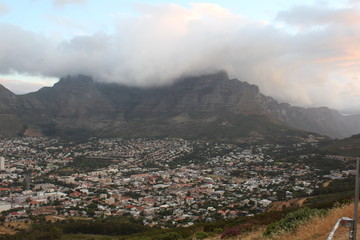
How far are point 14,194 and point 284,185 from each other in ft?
170

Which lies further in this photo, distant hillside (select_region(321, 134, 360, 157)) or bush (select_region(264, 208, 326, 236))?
distant hillside (select_region(321, 134, 360, 157))

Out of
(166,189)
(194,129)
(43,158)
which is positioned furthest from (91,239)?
(194,129)

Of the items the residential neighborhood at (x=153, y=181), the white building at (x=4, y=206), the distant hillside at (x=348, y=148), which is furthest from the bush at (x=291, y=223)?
the distant hillside at (x=348, y=148)

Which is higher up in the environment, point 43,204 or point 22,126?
point 22,126

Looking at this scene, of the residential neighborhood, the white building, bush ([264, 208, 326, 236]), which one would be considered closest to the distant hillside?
the residential neighborhood

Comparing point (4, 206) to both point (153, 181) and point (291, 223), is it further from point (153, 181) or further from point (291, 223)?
Answer: point (291, 223)

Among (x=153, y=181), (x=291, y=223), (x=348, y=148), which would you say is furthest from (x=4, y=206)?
(x=348, y=148)

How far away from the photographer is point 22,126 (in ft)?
589

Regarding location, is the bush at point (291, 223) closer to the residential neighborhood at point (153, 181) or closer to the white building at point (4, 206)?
the residential neighborhood at point (153, 181)

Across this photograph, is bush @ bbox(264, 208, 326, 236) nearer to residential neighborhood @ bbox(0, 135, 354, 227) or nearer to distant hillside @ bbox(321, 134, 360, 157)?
residential neighborhood @ bbox(0, 135, 354, 227)

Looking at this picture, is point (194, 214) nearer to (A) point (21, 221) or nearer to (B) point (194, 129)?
(A) point (21, 221)

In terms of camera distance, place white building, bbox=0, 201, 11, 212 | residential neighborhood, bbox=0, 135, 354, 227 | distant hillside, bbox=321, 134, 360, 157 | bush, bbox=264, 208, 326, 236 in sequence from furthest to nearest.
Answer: distant hillside, bbox=321, 134, 360, 157
white building, bbox=0, 201, 11, 212
residential neighborhood, bbox=0, 135, 354, 227
bush, bbox=264, 208, 326, 236

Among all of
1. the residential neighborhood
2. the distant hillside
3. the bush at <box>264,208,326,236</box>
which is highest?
the bush at <box>264,208,326,236</box>

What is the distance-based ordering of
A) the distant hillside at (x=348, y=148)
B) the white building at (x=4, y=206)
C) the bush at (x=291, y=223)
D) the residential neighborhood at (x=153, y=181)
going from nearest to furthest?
the bush at (x=291, y=223), the residential neighborhood at (x=153, y=181), the white building at (x=4, y=206), the distant hillside at (x=348, y=148)
